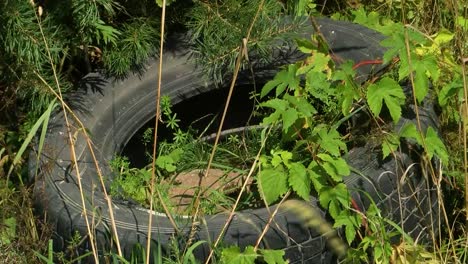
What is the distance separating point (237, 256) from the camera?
293 centimetres

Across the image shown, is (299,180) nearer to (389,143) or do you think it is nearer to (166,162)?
(389,143)

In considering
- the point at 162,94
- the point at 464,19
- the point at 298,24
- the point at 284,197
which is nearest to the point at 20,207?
the point at 162,94

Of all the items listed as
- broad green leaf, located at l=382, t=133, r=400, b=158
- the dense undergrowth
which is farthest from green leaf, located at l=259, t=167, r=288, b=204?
broad green leaf, located at l=382, t=133, r=400, b=158

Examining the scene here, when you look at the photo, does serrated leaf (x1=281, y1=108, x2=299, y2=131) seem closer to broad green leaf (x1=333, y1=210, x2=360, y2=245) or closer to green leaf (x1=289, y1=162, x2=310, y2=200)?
green leaf (x1=289, y1=162, x2=310, y2=200)

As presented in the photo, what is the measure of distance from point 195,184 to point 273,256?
980 mm

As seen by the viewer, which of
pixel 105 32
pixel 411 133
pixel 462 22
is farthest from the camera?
pixel 462 22

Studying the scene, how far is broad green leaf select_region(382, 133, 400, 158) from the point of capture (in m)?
3.24

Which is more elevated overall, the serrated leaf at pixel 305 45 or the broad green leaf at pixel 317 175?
the serrated leaf at pixel 305 45

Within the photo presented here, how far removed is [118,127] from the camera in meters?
3.78

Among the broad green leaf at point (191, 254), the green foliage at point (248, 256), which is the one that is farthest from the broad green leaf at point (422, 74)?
the broad green leaf at point (191, 254)

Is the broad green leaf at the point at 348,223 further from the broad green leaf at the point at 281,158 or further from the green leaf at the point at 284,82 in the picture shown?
the green leaf at the point at 284,82

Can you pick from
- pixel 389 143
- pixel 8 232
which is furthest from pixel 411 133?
pixel 8 232

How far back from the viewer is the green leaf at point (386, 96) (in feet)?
10.7

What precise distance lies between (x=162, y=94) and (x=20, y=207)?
2.49 feet
